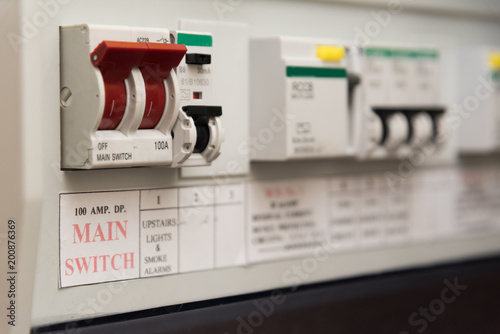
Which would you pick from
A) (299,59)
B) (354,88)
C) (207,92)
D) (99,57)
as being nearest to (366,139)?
(354,88)

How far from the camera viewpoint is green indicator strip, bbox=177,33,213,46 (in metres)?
0.86

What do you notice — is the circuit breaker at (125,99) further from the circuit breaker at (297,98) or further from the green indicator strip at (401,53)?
the green indicator strip at (401,53)

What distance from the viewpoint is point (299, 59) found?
959 mm

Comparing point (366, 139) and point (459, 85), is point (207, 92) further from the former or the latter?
point (459, 85)

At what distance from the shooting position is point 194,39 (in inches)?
34.3

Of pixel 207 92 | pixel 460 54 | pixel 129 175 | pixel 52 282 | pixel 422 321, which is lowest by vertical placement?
pixel 422 321

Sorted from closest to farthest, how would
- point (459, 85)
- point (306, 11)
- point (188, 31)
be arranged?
point (188, 31) → point (306, 11) → point (459, 85)

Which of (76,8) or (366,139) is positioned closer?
(76,8)

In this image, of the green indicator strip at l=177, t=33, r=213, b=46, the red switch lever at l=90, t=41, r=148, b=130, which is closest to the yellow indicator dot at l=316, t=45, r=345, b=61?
the green indicator strip at l=177, t=33, r=213, b=46

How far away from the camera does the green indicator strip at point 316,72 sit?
0.95 meters

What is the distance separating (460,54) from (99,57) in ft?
2.41

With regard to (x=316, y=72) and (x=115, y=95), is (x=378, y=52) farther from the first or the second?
(x=115, y=95)

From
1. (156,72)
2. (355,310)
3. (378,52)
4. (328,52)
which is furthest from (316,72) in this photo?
(355,310)

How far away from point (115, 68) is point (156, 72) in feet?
0.19
